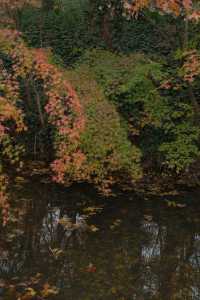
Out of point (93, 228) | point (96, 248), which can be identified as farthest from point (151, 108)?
point (96, 248)

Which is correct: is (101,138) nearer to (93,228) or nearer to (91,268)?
(93,228)

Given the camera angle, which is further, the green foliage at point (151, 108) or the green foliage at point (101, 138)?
the green foliage at point (151, 108)

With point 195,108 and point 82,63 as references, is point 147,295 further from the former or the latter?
point 82,63

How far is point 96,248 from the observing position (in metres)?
9.48

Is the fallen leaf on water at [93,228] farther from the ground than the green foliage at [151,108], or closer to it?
closer to it

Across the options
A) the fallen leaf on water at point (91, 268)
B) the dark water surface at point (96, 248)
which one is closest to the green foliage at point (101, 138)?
the dark water surface at point (96, 248)

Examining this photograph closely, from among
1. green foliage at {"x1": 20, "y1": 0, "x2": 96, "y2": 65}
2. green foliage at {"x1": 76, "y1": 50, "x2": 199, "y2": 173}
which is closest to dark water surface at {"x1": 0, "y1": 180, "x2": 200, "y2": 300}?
green foliage at {"x1": 76, "y1": 50, "x2": 199, "y2": 173}

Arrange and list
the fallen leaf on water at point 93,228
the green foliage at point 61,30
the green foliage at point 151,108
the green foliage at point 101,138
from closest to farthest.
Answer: the fallen leaf on water at point 93,228, the green foliage at point 101,138, the green foliage at point 151,108, the green foliage at point 61,30

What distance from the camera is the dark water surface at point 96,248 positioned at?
27.1ft

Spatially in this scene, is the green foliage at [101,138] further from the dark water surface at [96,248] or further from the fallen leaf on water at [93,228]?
the fallen leaf on water at [93,228]

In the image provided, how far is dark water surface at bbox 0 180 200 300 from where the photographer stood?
827 cm

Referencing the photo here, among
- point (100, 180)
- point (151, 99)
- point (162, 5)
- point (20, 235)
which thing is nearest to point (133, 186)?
point (100, 180)

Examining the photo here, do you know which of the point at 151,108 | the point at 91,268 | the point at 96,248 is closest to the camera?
the point at 91,268

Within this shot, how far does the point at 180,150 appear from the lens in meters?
11.9
